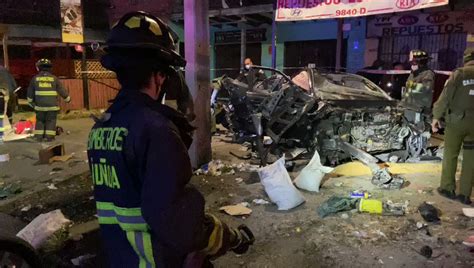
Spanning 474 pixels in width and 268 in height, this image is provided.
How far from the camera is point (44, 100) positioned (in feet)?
28.8

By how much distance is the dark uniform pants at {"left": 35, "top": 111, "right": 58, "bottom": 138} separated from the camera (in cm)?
879

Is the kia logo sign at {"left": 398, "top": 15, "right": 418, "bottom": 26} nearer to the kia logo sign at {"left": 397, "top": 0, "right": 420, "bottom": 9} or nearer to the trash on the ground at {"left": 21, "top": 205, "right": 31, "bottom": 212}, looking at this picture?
the kia logo sign at {"left": 397, "top": 0, "right": 420, "bottom": 9}

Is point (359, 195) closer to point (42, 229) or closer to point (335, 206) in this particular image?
point (335, 206)

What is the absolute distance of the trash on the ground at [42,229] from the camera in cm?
310

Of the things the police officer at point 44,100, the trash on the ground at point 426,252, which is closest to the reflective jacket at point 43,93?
the police officer at point 44,100

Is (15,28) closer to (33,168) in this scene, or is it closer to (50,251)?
(33,168)

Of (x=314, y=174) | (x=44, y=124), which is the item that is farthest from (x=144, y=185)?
(x=44, y=124)

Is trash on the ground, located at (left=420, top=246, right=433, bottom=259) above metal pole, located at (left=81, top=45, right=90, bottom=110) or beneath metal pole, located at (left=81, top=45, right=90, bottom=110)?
beneath

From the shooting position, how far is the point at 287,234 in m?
4.17

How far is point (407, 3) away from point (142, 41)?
8945 millimetres

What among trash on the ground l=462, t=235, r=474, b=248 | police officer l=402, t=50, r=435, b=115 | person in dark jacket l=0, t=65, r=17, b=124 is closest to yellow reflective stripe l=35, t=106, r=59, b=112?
person in dark jacket l=0, t=65, r=17, b=124

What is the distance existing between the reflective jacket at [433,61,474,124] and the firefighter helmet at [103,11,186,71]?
4.42 meters

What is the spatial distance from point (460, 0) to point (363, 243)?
8.75m

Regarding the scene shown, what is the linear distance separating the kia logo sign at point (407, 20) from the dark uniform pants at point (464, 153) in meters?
8.11
